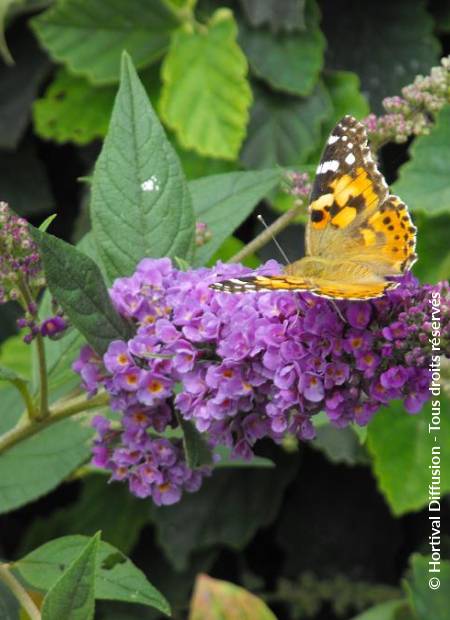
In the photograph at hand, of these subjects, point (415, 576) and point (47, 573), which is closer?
point (47, 573)

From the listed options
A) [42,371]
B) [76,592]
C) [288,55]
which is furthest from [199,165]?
[76,592]

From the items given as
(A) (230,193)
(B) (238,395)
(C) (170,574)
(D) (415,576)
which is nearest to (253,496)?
(C) (170,574)

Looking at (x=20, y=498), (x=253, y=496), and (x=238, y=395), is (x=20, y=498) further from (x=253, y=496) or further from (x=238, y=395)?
(x=253, y=496)

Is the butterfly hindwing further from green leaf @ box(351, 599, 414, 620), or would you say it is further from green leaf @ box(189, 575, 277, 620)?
green leaf @ box(351, 599, 414, 620)

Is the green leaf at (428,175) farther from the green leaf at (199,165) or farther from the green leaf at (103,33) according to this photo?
the green leaf at (103,33)

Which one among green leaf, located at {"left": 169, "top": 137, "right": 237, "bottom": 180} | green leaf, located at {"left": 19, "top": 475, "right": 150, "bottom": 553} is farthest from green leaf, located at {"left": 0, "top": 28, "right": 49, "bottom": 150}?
green leaf, located at {"left": 19, "top": 475, "right": 150, "bottom": 553}

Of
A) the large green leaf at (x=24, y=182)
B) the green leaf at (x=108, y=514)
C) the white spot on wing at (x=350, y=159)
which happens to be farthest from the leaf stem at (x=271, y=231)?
the large green leaf at (x=24, y=182)
